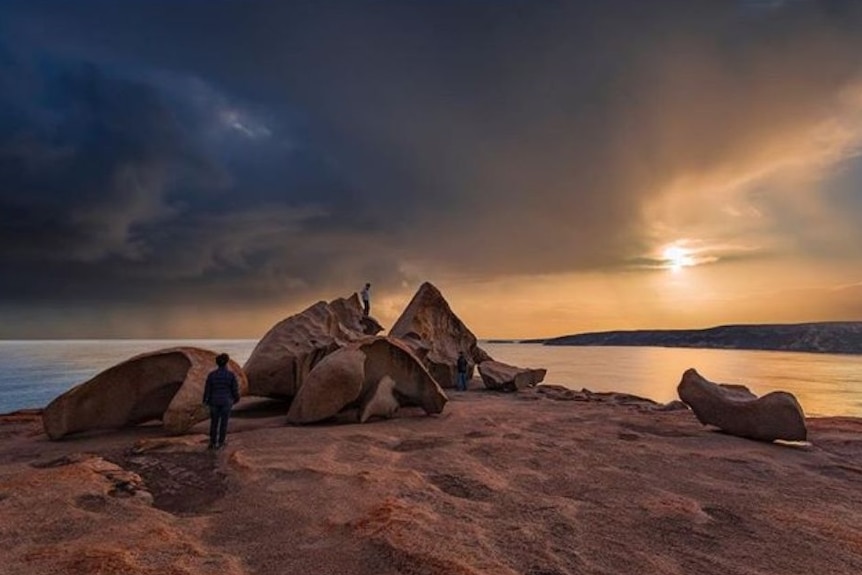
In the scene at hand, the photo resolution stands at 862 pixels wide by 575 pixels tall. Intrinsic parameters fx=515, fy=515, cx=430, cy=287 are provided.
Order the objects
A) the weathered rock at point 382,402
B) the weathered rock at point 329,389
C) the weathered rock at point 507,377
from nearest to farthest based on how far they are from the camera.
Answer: the weathered rock at point 329,389 → the weathered rock at point 382,402 → the weathered rock at point 507,377

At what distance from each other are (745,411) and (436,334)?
16.4 metres

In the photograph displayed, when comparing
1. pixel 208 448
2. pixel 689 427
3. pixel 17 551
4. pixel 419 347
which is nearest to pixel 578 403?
pixel 689 427

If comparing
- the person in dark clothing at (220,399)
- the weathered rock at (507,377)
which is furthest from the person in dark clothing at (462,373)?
the person in dark clothing at (220,399)

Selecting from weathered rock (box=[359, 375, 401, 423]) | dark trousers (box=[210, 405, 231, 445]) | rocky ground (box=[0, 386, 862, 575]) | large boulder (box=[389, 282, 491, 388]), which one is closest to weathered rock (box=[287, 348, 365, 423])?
weathered rock (box=[359, 375, 401, 423])

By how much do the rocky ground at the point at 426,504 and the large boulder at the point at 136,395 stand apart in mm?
531

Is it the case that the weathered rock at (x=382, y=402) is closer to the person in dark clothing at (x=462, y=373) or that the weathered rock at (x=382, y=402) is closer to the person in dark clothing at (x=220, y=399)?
the person in dark clothing at (x=220, y=399)

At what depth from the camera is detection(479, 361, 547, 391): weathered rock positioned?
2361cm

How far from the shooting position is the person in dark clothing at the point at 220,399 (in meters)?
9.95

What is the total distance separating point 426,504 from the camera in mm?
6773

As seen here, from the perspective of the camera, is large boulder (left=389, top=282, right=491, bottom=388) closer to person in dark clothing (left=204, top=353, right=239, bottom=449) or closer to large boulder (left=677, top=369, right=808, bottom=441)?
large boulder (left=677, top=369, right=808, bottom=441)

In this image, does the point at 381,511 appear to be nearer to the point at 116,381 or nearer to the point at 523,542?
the point at 523,542

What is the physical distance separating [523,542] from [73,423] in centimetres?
1068

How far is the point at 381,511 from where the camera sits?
6.27 meters

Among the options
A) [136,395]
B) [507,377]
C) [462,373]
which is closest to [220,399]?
[136,395]
